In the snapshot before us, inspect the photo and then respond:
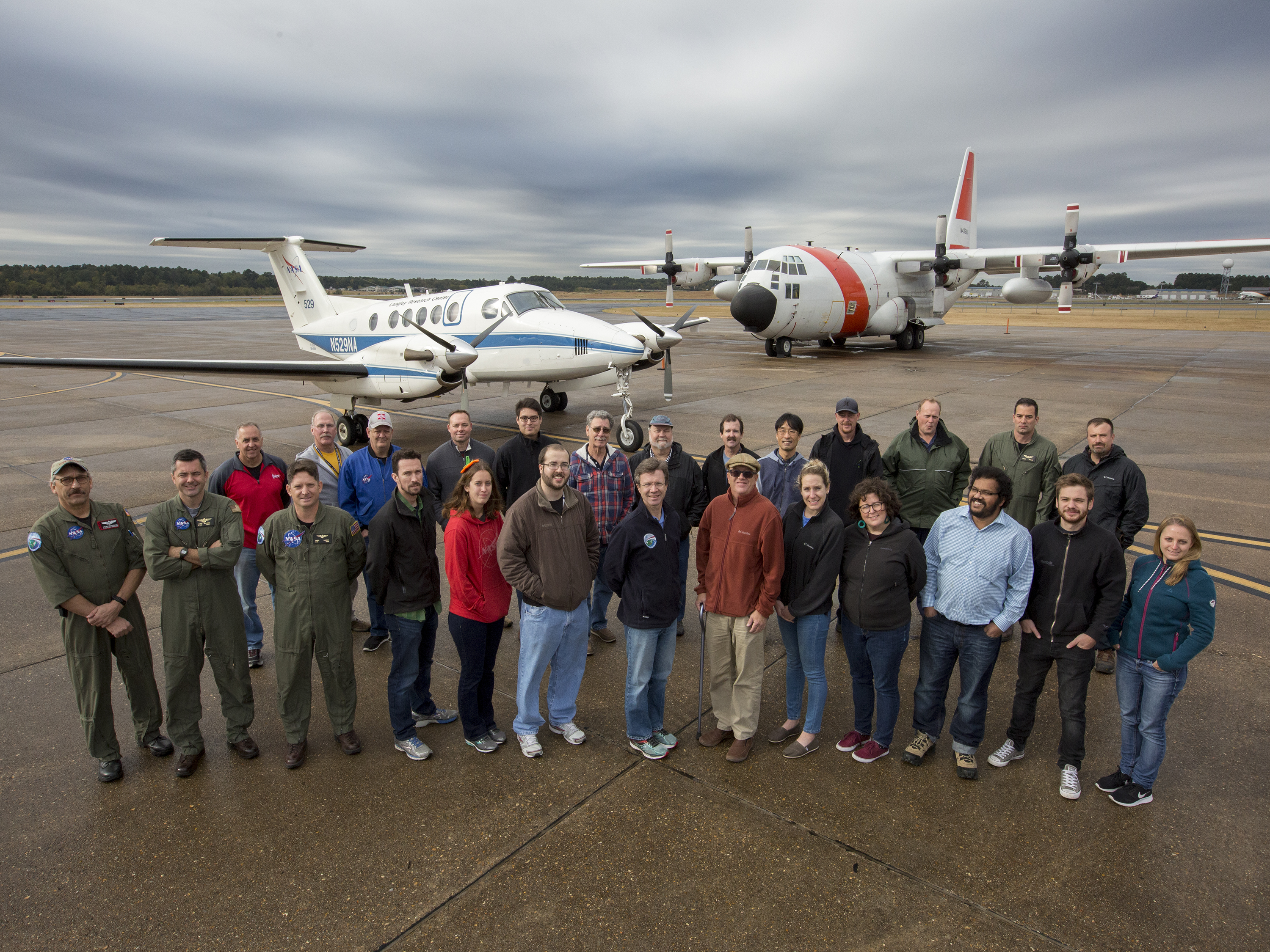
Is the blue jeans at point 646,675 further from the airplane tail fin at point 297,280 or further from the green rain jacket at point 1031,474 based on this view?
the airplane tail fin at point 297,280

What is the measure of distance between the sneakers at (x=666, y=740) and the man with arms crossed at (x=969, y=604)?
143cm

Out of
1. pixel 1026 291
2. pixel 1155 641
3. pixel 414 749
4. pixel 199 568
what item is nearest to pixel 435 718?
pixel 414 749

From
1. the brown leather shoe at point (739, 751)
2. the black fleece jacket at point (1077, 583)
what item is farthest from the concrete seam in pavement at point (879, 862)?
the black fleece jacket at point (1077, 583)

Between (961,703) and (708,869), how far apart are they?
6.19ft

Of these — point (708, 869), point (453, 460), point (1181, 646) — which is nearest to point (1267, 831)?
point (1181, 646)

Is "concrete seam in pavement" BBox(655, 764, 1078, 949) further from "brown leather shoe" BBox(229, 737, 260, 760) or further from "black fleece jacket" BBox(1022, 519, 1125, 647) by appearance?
"brown leather shoe" BBox(229, 737, 260, 760)

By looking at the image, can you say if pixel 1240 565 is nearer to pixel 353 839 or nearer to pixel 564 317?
pixel 353 839

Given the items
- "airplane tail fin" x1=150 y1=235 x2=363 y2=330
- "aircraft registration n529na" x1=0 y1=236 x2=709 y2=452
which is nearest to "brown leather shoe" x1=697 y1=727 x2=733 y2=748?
"aircraft registration n529na" x1=0 y1=236 x2=709 y2=452

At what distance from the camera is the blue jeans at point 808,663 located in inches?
171

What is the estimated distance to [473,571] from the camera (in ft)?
14.0

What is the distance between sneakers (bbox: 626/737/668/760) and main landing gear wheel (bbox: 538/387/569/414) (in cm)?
1297

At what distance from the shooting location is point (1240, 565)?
24.3ft

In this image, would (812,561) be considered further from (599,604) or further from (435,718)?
(435,718)

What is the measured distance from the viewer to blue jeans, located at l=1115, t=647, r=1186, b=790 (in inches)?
150
